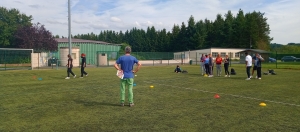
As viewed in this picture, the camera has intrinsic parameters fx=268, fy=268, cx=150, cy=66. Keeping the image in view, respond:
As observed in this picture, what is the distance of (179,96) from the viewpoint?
1087 centimetres

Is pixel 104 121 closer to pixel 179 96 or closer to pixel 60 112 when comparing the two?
pixel 60 112

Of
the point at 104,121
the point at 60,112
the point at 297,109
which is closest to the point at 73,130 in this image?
the point at 104,121

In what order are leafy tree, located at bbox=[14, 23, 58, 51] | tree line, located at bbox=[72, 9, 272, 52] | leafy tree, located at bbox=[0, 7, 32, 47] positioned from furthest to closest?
tree line, located at bbox=[72, 9, 272, 52], leafy tree, located at bbox=[0, 7, 32, 47], leafy tree, located at bbox=[14, 23, 58, 51]

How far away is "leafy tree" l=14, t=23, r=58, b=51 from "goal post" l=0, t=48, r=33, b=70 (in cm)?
1847

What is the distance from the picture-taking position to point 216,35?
91.8m

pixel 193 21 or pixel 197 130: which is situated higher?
pixel 193 21

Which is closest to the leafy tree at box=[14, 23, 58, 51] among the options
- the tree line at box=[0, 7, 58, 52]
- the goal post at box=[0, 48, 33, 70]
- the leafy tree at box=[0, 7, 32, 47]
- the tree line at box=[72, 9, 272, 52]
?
the tree line at box=[0, 7, 58, 52]

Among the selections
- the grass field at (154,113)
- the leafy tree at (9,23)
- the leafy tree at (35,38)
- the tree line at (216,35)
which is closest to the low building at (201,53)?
the tree line at (216,35)

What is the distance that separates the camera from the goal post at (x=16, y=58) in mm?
34544

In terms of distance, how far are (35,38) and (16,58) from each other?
19427mm

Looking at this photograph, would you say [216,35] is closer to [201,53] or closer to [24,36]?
[201,53]

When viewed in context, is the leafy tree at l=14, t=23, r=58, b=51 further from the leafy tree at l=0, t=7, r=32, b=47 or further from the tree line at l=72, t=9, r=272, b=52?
the tree line at l=72, t=9, r=272, b=52

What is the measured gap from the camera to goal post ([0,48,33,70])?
113ft

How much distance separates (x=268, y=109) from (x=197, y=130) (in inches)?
133
